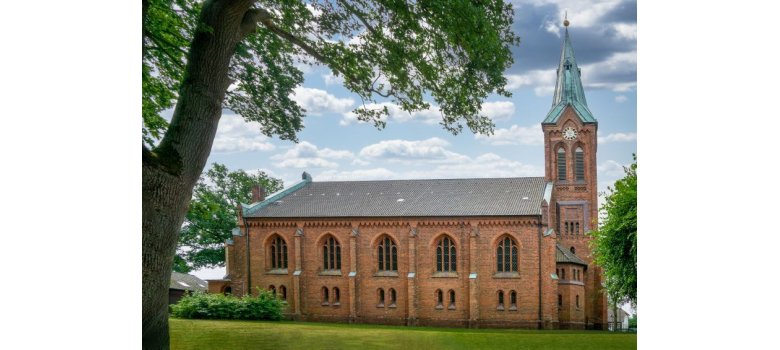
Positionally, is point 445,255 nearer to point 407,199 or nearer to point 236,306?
point 407,199

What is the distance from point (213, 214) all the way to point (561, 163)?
11.9ft

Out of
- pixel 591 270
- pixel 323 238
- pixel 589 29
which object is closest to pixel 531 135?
pixel 589 29

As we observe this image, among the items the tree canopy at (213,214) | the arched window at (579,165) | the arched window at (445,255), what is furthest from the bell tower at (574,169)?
the tree canopy at (213,214)

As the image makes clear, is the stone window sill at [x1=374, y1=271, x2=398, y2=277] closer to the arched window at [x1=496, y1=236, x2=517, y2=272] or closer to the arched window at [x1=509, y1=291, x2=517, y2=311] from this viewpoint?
the arched window at [x1=496, y1=236, x2=517, y2=272]

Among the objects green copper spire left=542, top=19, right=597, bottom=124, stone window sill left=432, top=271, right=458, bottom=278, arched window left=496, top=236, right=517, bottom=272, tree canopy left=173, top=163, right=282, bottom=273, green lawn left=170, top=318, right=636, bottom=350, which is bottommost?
green lawn left=170, top=318, right=636, bottom=350

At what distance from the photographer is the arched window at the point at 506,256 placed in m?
7.93

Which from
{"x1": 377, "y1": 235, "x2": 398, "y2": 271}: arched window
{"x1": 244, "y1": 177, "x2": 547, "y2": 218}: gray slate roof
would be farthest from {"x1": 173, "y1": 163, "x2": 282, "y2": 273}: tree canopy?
{"x1": 377, "y1": 235, "x2": 398, "y2": 271}: arched window

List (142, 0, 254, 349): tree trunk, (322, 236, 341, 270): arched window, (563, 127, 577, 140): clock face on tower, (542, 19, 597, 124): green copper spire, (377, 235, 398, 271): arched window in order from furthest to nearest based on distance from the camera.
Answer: (377, 235, 398, 271): arched window, (322, 236, 341, 270): arched window, (563, 127, 577, 140): clock face on tower, (542, 19, 597, 124): green copper spire, (142, 0, 254, 349): tree trunk

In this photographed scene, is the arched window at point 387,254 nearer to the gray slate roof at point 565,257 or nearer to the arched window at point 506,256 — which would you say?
the arched window at point 506,256

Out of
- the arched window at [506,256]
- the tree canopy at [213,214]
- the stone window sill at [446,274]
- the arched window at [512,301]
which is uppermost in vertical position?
the tree canopy at [213,214]

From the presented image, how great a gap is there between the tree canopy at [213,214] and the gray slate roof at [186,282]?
0.06m

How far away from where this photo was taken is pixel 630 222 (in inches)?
283

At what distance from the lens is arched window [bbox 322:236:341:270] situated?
8.10 meters
